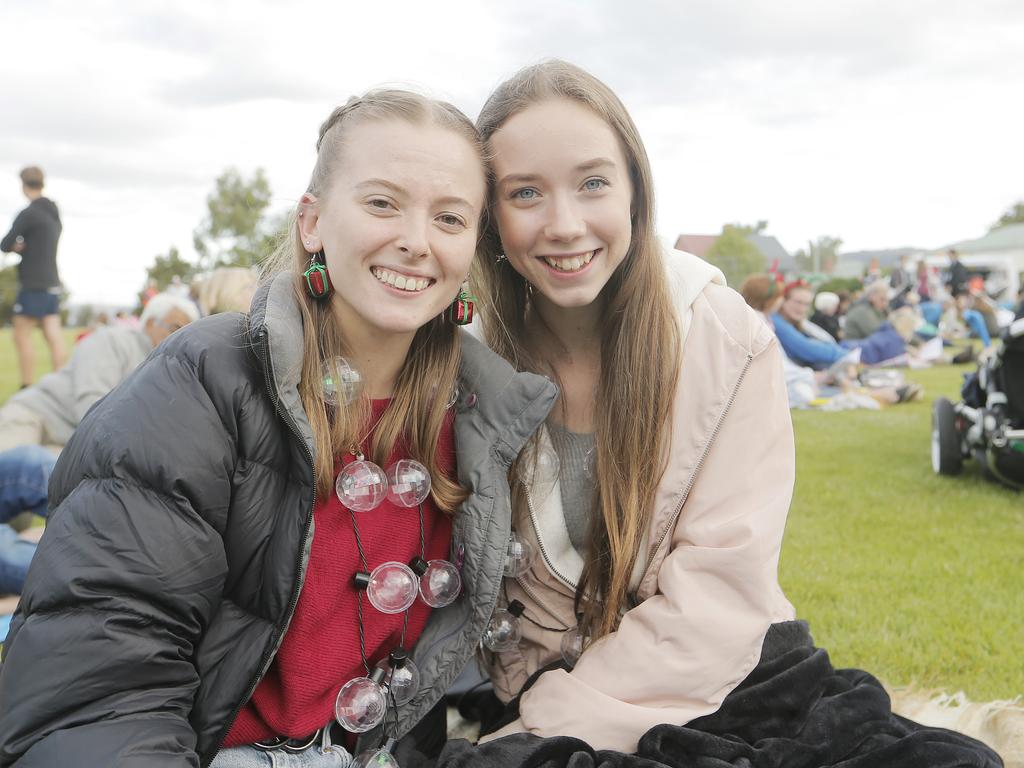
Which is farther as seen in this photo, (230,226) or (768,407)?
(230,226)

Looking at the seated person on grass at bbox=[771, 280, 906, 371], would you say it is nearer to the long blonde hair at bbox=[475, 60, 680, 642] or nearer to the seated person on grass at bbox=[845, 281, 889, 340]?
the seated person on grass at bbox=[845, 281, 889, 340]

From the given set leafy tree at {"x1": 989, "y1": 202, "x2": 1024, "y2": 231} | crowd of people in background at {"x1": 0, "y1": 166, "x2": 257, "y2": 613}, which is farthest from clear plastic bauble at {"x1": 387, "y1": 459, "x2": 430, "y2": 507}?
leafy tree at {"x1": 989, "y1": 202, "x2": 1024, "y2": 231}

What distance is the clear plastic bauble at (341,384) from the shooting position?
2021 mm

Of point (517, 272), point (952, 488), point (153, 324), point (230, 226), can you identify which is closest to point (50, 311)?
point (153, 324)

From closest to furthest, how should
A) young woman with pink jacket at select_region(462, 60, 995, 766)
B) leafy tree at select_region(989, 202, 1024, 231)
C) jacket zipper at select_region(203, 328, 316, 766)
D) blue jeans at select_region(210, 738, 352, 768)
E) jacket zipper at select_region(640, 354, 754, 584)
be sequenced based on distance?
jacket zipper at select_region(203, 328, 316, 766), blue jeans at select_region(210, 738, 352, 768), young woman with pink jacket at select_region(462, 60, 995, 766), jacket zipper at select_region(640, 354, 754, 584), leafy tree at select_region(989, 202, 1024, 231)

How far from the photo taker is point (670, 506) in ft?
7.60

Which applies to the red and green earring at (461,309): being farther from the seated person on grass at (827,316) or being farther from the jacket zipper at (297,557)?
the seated person on grass at (827,316)

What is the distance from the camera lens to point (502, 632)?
7.81 ft

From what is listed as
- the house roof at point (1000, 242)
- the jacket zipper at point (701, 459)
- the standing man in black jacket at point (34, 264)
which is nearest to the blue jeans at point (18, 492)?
the jacket zipper at point (701, 459)

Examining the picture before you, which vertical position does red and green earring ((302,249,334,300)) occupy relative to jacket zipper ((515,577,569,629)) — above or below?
above

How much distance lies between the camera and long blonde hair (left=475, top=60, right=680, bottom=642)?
230 cm

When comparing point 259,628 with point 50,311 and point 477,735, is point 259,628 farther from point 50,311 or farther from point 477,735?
point 50,311

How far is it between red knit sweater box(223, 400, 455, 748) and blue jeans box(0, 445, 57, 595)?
2.30m

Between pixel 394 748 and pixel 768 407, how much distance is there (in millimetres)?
1371
